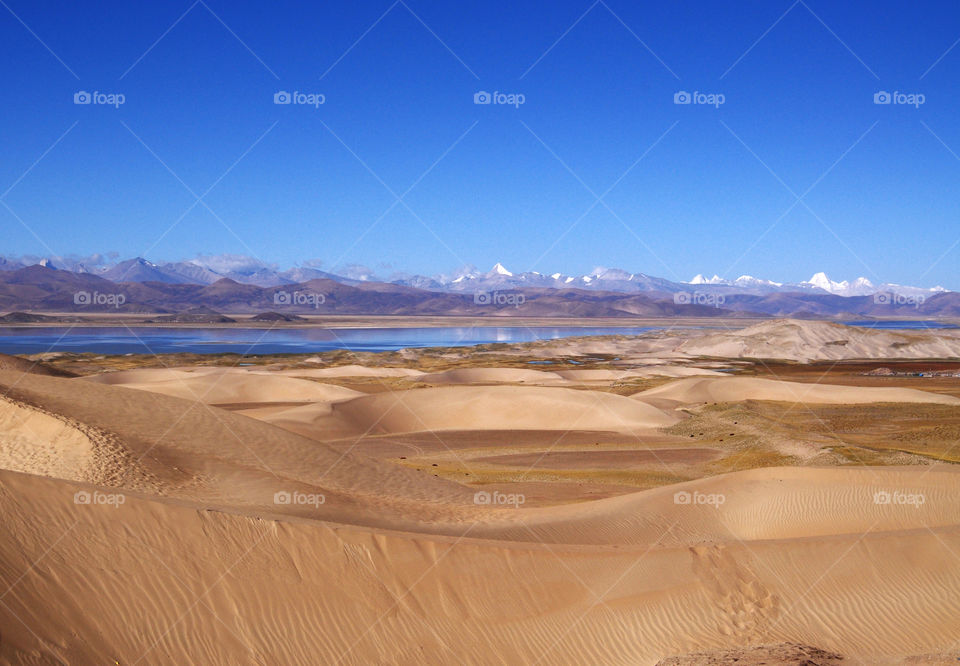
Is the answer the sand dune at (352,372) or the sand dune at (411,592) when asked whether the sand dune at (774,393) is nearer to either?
the sand dune at (352,372)

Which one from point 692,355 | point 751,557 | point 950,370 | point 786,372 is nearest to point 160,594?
point 751,557

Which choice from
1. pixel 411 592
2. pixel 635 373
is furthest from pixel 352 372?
pixel 411 592

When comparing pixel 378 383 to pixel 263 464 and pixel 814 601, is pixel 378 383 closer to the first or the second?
pixel 263 464

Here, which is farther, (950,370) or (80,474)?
(950,370)

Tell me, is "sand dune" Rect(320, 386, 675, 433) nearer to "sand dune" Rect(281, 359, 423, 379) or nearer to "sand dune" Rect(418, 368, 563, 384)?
"sand dune" Rect(418, 368, 563, 384)

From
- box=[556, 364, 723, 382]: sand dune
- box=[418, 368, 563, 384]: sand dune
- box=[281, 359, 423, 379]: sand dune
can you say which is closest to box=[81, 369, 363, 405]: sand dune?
box=[418, 368, 563, 384]: sand dune

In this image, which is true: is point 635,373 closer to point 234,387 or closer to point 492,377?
point 492,377

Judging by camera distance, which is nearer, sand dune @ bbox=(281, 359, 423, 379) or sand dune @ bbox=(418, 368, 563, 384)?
sand dune @ bbox=(418, 368, 563, 384)

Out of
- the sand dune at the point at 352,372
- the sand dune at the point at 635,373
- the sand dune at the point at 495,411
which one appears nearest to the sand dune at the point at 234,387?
the sand dune at the point at 495,411
